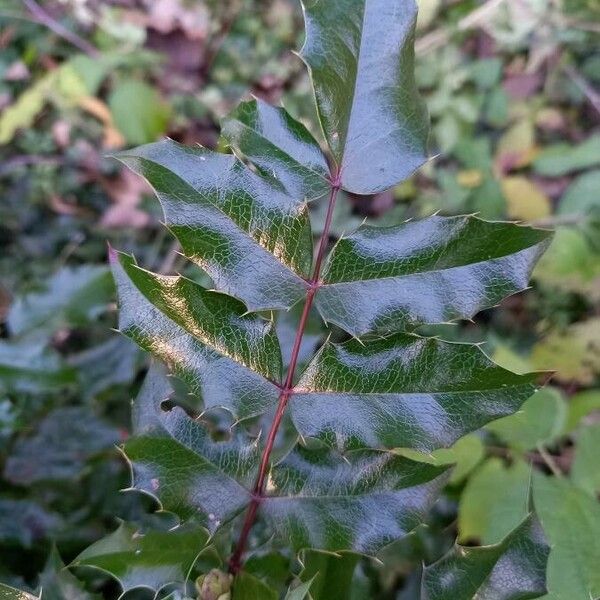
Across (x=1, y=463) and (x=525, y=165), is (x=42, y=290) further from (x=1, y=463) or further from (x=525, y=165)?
(x=525, y=165)

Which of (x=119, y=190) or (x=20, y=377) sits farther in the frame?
(x=119, y=190)

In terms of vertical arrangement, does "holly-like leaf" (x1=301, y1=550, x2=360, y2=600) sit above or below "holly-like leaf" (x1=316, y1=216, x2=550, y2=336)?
below

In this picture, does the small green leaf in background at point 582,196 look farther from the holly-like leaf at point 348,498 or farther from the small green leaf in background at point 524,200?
the holly-like leaf at point 348,498

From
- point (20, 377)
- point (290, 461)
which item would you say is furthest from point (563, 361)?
point (20, 377)

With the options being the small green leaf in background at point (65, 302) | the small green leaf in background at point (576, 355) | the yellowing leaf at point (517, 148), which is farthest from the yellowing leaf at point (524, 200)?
the small green leaf in background at point (65, 302)

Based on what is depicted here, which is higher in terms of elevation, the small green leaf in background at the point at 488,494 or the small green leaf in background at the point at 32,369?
the small green leaf in background at the point at 32,369

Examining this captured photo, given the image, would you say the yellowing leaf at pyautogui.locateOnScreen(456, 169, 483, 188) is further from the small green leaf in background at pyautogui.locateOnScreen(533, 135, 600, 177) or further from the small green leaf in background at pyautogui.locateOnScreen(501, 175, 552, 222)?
the small green leaf in background at pyautogui.locateOnScreen(533, 135, 600, 177)

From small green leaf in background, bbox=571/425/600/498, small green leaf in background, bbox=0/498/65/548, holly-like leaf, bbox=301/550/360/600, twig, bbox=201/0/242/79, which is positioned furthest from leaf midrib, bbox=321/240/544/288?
twig, bbox=201/0/242/79
